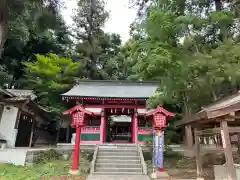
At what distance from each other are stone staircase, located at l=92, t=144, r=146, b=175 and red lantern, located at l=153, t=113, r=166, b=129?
1.80 m

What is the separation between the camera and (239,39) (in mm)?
7879

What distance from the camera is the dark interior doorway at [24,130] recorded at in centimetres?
1204

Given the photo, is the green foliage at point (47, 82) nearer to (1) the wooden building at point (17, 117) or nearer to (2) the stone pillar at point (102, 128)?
(1) the wooden building at point (17, 117)

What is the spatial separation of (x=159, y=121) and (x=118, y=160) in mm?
2673

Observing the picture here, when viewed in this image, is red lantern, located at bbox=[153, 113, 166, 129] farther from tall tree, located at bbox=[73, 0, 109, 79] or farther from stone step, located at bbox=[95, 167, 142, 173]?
tall tree, located at bbox=[73, 0, 109, 79]

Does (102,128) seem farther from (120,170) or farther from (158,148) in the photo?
(158,148)

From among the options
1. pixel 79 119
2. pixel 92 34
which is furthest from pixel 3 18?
pixel 92 34

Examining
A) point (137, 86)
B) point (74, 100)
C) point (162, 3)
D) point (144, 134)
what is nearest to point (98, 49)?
point (137, 86)

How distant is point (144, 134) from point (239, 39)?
780 centimetres

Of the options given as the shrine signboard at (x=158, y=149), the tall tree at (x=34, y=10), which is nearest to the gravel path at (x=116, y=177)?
the shrine signboard at (x=158, y=149)

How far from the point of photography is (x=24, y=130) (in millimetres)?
12812

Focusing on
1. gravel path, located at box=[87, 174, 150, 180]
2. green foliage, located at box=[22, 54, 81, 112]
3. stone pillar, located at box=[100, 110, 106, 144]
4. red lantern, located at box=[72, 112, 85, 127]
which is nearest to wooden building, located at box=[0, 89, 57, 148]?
green foliage, located at box=[22, 54, 81, 112]

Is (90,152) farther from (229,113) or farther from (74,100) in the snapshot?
(229,113)

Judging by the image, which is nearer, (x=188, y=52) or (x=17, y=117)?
(x=188, y=52)
